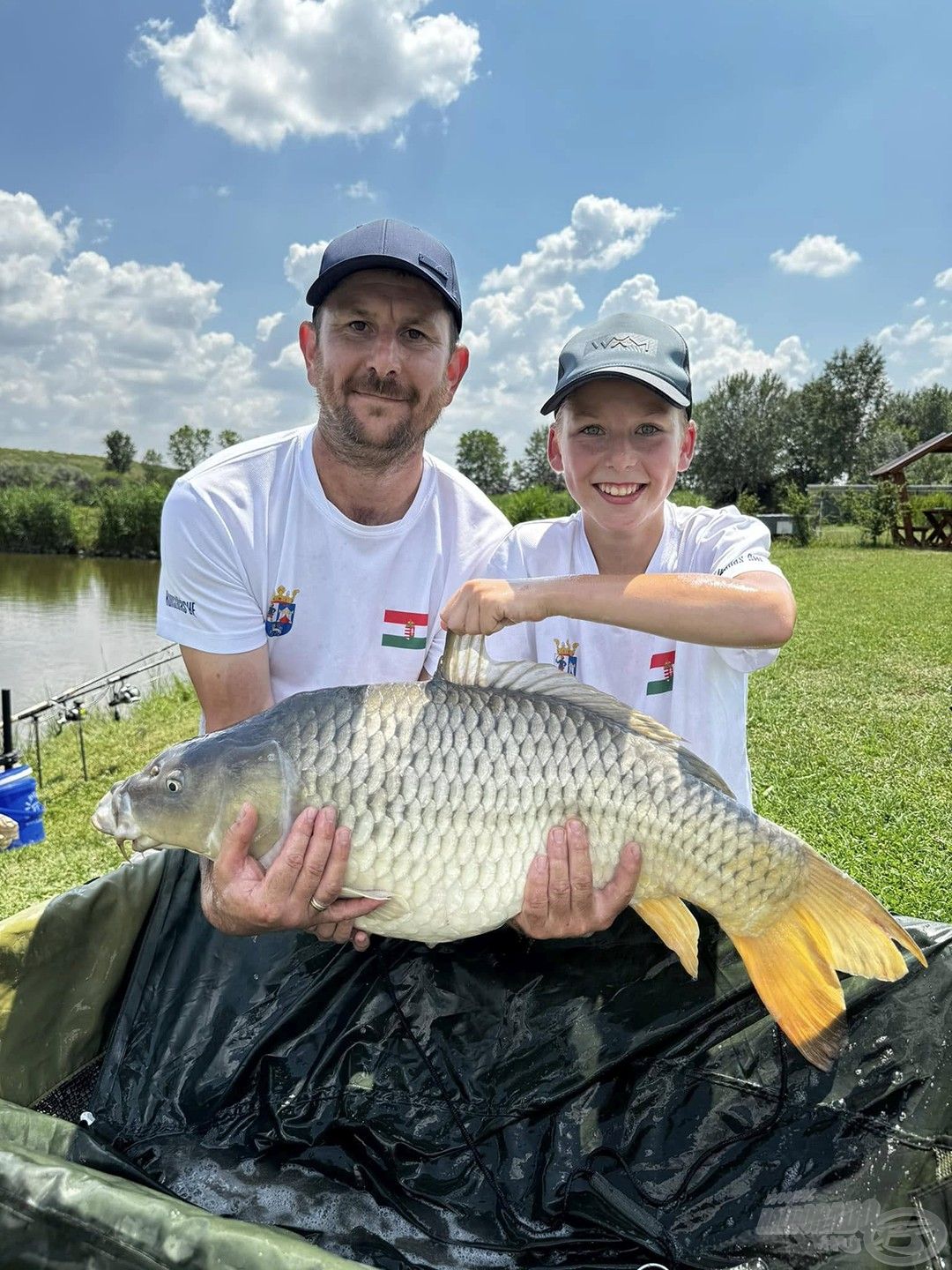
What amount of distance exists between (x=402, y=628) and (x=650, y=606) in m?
0.66

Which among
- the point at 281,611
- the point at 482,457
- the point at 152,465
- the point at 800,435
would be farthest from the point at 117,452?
the point at 281,611

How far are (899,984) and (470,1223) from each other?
72 centimetres

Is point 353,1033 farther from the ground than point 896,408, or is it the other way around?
point 896,408

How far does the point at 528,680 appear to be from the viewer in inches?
51.1

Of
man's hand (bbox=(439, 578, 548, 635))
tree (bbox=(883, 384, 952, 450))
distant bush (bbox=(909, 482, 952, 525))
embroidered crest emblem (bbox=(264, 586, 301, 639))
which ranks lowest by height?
embroidered crest emblem (bbox=(264, 586, 301, 639))

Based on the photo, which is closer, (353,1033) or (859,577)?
(353,1033)

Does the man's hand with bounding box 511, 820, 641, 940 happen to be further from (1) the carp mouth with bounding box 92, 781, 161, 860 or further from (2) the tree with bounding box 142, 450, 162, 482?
(2) the tree with bounding box 142, 450, 162, 482

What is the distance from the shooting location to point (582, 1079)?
136cm

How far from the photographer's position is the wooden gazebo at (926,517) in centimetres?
1473

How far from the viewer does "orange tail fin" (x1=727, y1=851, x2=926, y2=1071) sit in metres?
1.17

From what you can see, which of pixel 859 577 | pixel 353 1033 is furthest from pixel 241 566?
pixel 859 577

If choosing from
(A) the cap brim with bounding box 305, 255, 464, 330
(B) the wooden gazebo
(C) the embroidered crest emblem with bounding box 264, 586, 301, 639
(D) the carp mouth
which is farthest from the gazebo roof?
(D) the carp mouth

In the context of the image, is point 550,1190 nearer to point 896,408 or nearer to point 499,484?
point 896,408

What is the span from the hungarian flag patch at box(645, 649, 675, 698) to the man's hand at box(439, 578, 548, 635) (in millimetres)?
400
